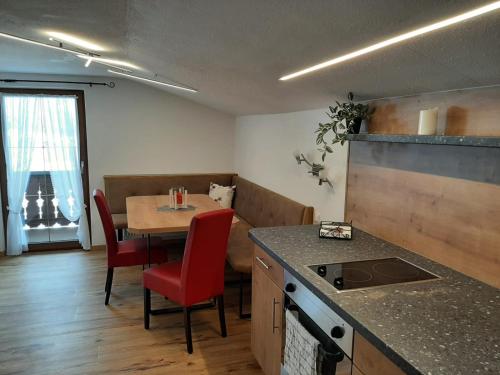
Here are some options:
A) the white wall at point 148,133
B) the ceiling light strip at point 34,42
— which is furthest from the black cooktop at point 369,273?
the white wall at point 148,133

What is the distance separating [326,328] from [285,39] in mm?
1245

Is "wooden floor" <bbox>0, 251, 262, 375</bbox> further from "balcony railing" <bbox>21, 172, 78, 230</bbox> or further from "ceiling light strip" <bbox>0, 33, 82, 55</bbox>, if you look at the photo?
"ceiling light strip" <bbox>0, 33, 82, 55</bbox>

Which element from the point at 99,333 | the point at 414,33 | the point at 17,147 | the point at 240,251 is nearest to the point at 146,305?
the point at 99,333

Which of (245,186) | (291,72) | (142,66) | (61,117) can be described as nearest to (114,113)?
(61,117)

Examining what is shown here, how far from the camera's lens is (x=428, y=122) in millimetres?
1726

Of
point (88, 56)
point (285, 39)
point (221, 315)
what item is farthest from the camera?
point (88, 56)

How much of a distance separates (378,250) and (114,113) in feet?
12.6

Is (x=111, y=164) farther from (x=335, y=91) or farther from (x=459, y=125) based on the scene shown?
(x=459, y=125)

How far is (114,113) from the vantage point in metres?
4.73

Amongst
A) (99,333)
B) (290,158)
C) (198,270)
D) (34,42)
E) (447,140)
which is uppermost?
(34,42)

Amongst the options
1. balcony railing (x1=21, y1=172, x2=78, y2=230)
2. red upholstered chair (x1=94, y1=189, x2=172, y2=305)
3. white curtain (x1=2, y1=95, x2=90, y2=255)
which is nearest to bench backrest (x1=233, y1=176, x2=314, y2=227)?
red upholstered chair (x1=94, y1=189, x2=172, y2=305)

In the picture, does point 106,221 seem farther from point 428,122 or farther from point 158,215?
Answer: point 428,122

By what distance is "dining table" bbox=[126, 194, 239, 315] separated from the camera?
2.85 metres

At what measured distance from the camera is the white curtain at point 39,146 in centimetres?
438
